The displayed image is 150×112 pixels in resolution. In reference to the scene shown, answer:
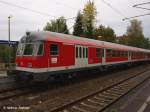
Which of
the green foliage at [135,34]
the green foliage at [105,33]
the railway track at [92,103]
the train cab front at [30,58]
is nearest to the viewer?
the railway track at [92,103]

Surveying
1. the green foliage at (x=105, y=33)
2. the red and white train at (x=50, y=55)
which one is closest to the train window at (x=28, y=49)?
the red and white train at (x=50, y=55)

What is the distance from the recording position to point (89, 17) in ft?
209

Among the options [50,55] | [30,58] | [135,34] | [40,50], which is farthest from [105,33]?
[40,50]

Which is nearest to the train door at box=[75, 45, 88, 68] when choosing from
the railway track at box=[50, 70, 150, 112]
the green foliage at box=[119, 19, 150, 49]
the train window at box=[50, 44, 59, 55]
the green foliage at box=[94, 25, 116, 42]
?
the train window at box=[50, 44, 59, 55]

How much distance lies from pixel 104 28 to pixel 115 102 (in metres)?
65.7

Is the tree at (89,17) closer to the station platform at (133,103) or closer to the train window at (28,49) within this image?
the train window at (28,49)

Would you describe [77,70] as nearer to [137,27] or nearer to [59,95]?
[59,95]

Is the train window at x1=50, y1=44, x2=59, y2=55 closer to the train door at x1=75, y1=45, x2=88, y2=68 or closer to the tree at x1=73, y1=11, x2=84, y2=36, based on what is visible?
the train door at x1=75, y1=45, x2=88, y2=68

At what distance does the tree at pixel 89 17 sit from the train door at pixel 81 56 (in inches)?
1746

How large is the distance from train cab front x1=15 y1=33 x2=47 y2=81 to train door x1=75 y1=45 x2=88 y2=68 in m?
3.63

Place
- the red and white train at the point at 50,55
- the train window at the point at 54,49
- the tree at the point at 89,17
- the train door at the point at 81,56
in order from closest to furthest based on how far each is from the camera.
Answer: the red and white train at the point at 50,55 → the train window at the point at 54,49 → the train door at the point at 81,56 → the tree at the point at 89,17

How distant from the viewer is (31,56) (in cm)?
1340

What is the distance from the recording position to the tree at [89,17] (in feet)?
205

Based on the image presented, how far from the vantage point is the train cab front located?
509 inches
